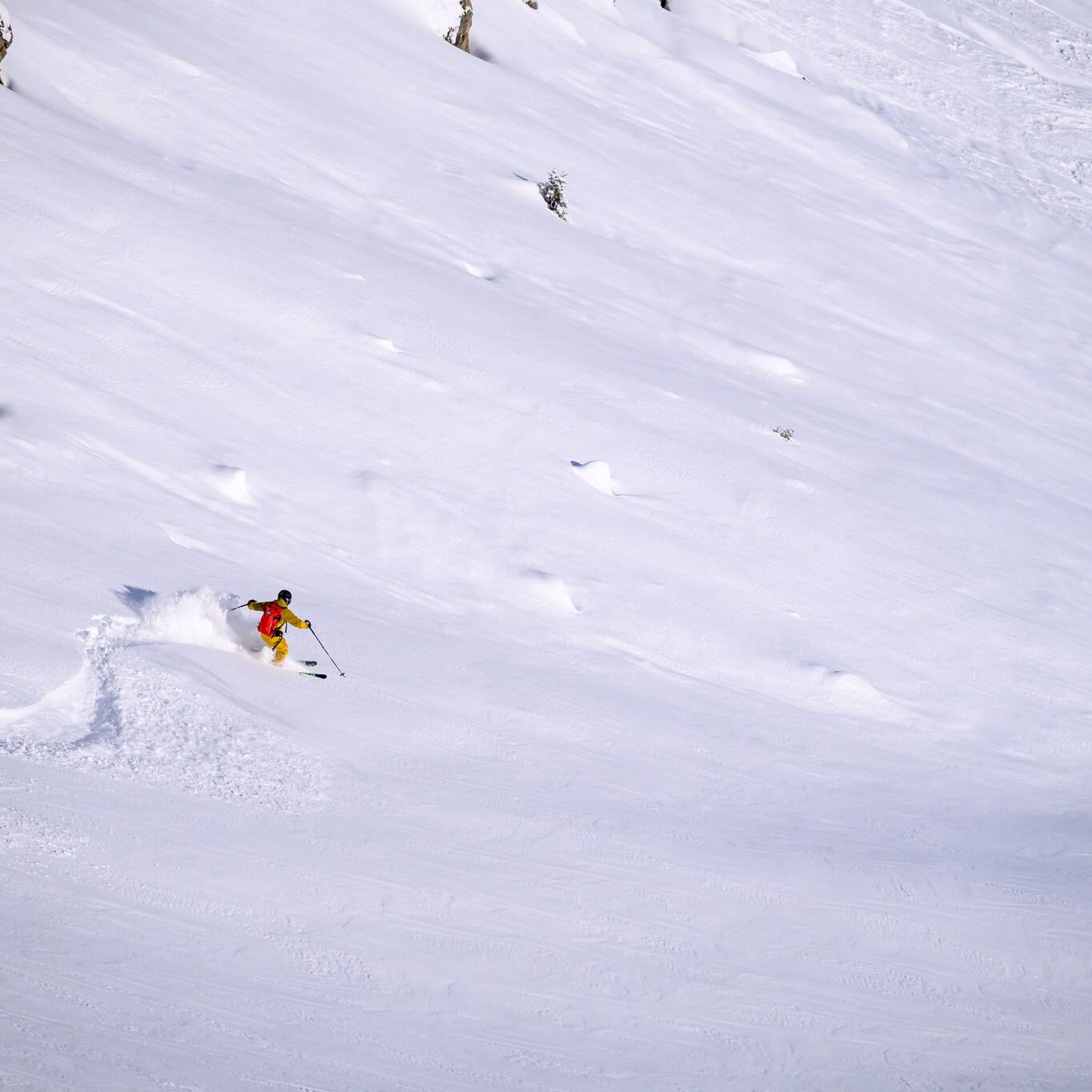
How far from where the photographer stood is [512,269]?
51.1 feet

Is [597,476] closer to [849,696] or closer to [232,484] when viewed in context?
[849,696]

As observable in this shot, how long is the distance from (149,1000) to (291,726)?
2.61 m

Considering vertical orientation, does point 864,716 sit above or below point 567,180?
below

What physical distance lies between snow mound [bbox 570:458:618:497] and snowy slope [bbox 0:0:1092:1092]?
0.04m

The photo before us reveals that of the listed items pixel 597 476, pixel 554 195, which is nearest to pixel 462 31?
pixel 554 195

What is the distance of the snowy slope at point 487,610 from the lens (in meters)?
5.85

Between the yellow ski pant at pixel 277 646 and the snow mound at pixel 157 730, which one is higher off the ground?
the yellow ski pant at pixel 277 646

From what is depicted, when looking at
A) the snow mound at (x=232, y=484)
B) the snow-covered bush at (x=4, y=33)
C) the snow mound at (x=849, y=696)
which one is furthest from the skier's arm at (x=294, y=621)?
the snow-covered bush at (x=4, y=33)

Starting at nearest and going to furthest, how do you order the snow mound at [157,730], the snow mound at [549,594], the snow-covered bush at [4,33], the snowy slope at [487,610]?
the snowy slope at [487,610]
the snow mound at [157,730]
the snow mound at [549,594]
the snow-covered bush at [4,33]

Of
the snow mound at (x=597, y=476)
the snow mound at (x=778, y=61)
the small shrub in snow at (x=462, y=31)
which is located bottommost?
the snow mound at (x=597, y=476)

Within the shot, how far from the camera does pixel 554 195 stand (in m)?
17.9

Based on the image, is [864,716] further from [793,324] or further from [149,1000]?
[793,324]

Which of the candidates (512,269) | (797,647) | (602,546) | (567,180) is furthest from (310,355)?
(567,180)

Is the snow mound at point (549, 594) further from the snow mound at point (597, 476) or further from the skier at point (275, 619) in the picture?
the skier at point (275, 619)
